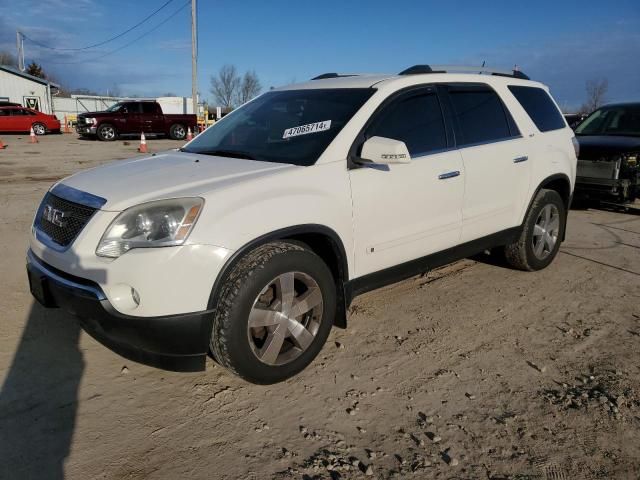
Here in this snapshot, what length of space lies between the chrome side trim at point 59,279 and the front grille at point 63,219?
17 cm

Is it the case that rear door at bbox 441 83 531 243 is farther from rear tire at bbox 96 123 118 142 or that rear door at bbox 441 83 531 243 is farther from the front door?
rear tire at bbox 96 123 118 142

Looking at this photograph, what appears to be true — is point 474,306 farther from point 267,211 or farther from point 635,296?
point 267,211

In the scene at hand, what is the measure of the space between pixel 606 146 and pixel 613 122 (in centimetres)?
143

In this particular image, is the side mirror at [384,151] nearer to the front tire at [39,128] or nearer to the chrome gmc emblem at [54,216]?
the chrome gmc emblem at [54,216]

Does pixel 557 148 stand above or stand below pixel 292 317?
above

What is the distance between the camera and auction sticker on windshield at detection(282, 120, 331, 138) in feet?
11.5

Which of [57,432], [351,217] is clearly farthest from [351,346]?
[57,432]

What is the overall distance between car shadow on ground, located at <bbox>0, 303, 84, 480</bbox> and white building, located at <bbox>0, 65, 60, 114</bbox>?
40984mm

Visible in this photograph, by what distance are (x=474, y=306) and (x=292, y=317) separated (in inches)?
76.6

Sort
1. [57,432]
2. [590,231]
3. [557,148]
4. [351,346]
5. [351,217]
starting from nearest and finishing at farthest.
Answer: [57,432], [351,217], [351,346], [557,148], [590,231]

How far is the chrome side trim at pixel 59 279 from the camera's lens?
105 inches

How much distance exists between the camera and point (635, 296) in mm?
4598

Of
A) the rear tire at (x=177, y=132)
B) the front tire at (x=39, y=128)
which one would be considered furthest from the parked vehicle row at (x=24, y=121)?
the rear tire at (x=177, y=132)

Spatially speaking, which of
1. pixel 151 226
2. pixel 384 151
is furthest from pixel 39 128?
pixel 384 151
